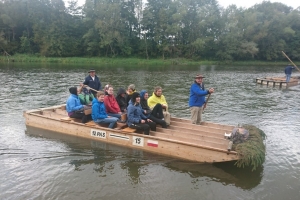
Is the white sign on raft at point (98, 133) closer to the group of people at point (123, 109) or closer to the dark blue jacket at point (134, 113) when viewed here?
the group of people at point (123, 109)

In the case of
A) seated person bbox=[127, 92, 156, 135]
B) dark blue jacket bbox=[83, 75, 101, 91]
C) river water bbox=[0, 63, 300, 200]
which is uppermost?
dark blue jacket bbox=[83, 75, 101, 91]

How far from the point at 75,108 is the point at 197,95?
14.1ft

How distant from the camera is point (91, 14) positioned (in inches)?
2351

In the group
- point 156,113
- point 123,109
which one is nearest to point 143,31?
point 123,109

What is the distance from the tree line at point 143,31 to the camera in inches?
2224

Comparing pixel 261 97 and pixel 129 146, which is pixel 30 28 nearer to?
pixel 261 97

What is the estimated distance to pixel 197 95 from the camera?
348 inches

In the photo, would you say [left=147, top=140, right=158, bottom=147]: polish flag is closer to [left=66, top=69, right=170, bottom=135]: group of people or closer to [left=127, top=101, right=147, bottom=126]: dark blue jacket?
[left=66, top=69, right=170, bottom=135]: group of people

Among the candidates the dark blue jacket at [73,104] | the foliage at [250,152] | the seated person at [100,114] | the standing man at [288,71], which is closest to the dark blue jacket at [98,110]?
the seated person at [100,114]

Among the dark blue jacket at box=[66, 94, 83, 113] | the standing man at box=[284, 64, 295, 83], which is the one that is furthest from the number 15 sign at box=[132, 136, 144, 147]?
the standing man at box=[284, 64, 295, 83]

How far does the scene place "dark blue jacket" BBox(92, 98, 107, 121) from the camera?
8680 mm

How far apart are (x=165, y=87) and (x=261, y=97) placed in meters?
7.44

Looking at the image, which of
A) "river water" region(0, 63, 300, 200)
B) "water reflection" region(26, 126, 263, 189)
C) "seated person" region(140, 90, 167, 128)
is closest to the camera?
"river water" region(0, 63, 300, 200)

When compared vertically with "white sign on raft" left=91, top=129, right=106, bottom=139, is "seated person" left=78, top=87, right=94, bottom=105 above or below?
above
